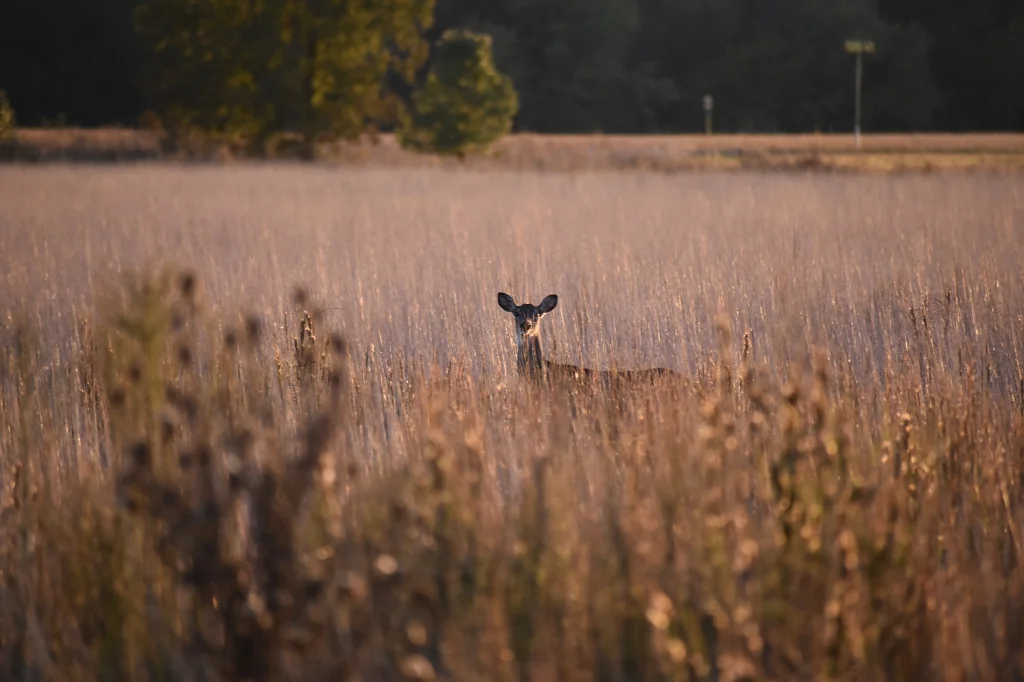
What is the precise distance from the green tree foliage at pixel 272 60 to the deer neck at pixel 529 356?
37.2m

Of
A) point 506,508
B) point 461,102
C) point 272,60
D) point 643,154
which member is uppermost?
point 272,60

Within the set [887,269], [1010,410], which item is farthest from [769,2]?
[1010,410]

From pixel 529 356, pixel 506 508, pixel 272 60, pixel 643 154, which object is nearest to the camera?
pixel 506 508

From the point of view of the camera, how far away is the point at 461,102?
1556 inches

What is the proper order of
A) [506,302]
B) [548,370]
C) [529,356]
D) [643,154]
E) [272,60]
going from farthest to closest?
1. [272,60]
2. [643,154]
3. [506,302]
4. [529,356]
5. [548,370]

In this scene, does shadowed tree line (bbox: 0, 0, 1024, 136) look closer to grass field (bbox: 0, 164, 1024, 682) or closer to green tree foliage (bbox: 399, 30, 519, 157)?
green tree foliage (bbox: 399, 30, 519, 157)

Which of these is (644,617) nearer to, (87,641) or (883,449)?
(883,449)

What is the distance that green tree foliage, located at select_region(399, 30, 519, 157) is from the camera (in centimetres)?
3953

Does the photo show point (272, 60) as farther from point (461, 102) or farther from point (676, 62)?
point (676, 62)

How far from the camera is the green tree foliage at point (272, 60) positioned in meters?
41.9

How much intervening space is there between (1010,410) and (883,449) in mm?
1362

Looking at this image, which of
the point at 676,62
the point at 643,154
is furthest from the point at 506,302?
the point at 676,62

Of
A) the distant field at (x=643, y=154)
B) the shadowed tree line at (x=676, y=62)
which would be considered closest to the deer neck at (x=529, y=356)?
the distant field at (x=643, y=154)

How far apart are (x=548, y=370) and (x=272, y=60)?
132ft
